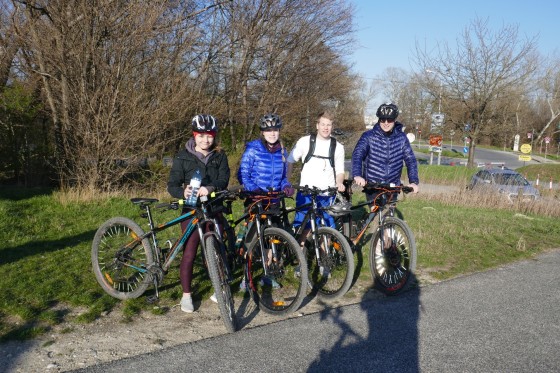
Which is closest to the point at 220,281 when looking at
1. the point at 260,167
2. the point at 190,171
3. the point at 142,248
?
the point at 142,248

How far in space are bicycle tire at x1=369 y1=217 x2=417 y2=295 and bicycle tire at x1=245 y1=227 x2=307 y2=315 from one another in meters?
0.90

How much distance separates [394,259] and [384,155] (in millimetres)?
1282

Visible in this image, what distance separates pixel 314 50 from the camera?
19.6 metres

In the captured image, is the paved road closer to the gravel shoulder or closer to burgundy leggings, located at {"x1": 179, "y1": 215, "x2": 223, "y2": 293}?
the gravel shoulder

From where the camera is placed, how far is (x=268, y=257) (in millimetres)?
4672

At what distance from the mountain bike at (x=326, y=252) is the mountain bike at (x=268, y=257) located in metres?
0.30

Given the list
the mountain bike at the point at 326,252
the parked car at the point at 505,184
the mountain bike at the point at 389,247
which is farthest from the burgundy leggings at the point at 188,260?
the parked car at the point at 505,184

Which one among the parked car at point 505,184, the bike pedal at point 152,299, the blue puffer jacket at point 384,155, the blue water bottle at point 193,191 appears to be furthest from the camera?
the parked car at point 505,184

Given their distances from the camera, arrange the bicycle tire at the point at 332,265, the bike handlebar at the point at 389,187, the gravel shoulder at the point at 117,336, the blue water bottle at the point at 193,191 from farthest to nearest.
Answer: the bike handlebar at the point at 389,187, the bicycle tire at the point at 332,265, the blue water bottle at the point at 193,191, the gravel shoulder at the point at 117,336

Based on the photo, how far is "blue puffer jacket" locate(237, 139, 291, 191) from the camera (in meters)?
5.17

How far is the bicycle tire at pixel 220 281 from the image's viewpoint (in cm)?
398

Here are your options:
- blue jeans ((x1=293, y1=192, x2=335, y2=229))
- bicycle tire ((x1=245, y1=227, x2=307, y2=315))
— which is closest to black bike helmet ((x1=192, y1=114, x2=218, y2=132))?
bicycle tire ((x1=245, y1=227, x2=307, y2=315))

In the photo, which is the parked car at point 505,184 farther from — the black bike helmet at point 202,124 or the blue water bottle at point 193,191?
the blue water bottle at point 193,191

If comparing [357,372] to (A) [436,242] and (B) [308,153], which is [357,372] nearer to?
(B) [308,153]
